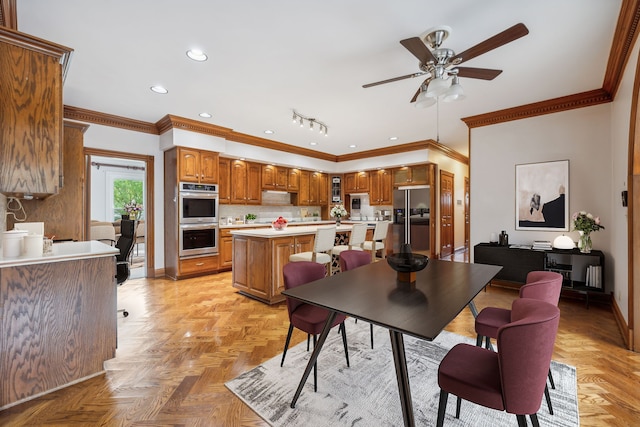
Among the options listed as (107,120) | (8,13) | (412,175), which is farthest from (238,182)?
(8,13)

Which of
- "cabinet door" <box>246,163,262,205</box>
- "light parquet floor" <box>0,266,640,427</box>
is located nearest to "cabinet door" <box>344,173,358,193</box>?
"cabinet door" <box>246,163,262,205</box>

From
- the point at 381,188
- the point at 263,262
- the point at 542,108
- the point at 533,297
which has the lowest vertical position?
the point at 263,262

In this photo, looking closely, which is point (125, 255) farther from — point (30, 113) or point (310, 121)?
point (310, 121)

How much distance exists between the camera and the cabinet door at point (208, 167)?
508 centimetres

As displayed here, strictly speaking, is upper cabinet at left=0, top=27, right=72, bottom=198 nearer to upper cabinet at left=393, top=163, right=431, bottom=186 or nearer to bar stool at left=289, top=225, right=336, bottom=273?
bar stool at left=289, top=225, right=336, bottom=273

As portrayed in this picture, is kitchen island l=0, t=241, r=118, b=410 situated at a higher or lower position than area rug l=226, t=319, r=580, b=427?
higher

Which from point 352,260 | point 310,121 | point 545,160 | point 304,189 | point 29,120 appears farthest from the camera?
point 304,189

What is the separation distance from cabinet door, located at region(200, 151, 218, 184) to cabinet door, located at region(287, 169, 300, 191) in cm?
212

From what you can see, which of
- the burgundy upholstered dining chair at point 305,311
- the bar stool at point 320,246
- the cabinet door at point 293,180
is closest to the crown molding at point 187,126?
the cabinet door at point 293,180

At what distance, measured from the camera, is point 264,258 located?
3.61 metres

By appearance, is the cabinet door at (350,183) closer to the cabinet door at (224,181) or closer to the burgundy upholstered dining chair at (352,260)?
the cabinet door at (224,181)

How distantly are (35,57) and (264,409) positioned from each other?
2877 mm

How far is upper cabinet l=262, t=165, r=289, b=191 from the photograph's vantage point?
6.54m

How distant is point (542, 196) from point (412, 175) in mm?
2911
